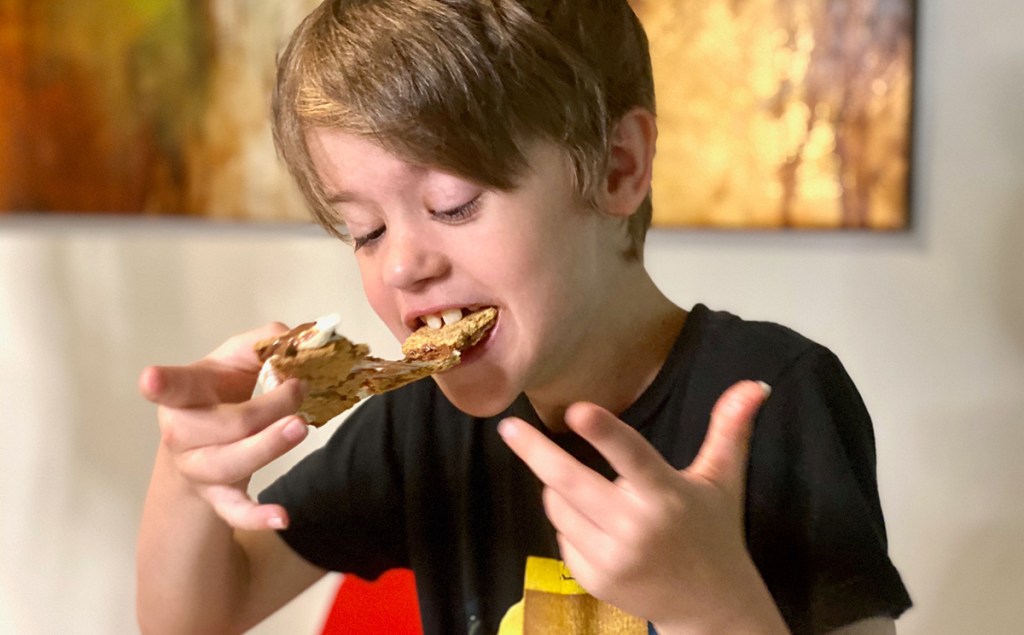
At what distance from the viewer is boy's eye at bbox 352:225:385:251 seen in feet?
2.11

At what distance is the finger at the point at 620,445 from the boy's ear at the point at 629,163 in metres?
0.28

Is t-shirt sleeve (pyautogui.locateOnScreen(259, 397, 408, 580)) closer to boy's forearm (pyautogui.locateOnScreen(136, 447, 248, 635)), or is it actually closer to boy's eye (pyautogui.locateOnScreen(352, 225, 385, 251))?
boy's forearm (pyautogui.locateOnScreen(136, 447, 248, 635))

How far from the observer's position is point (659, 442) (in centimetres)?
72

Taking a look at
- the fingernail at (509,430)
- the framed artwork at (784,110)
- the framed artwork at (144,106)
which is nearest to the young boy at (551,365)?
the fingernail at (509,430)

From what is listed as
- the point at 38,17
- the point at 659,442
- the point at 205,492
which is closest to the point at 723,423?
the point at 659,442

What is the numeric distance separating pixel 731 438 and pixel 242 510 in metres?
0.31

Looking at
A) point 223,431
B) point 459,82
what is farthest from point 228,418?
point 459,82

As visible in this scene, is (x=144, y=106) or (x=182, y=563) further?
(x=144, y=106)

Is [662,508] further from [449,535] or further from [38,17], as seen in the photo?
[38,17]

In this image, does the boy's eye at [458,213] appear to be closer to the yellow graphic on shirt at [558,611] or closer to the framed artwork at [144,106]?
the yellow graphic on shirt at [558,611]

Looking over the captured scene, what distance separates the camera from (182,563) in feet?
2.53

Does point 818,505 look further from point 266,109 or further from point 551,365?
point 266,109

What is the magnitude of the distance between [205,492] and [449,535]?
0.27 metres

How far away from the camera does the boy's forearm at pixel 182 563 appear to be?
75 cm
